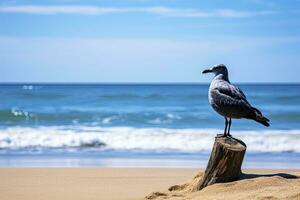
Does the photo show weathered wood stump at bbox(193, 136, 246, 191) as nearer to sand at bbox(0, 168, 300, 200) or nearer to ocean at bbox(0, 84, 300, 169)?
sand at bbox(0, 168, 300, 200)

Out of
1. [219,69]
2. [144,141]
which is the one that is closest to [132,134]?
[144,141]

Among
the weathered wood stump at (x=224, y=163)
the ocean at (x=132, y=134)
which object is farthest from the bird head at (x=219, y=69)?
the ocean at (x=132, y=134)

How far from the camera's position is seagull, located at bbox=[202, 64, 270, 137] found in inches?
305

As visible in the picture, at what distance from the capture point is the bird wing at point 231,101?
779 centimetres

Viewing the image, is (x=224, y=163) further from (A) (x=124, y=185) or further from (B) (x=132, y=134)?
(B) (x=132, y=134)

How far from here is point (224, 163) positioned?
7488 millimetres

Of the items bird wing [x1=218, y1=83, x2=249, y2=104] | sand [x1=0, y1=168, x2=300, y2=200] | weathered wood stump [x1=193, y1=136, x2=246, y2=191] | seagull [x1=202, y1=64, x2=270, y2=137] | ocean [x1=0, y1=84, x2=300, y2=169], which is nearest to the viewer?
sand [x1=0, y1=168, x2=300, y2=200]

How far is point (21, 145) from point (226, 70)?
10.6 m

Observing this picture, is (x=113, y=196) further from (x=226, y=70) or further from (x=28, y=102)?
(x=28, y=102)

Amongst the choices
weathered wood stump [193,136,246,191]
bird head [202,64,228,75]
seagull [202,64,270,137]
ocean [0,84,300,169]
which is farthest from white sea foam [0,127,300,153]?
weathered wood stump [193,136,246,191]

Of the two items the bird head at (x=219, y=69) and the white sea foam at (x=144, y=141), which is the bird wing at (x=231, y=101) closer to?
the bird head at (x=219, y=69)

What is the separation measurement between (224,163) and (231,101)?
765 mm

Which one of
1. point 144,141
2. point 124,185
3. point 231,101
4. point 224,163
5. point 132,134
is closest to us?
point 224,163

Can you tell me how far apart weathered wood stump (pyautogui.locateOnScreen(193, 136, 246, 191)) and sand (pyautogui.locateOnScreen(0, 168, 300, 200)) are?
14 centimetres
